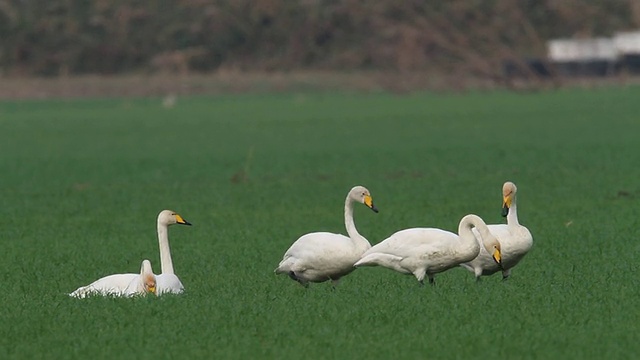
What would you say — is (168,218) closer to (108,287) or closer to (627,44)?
(108,287)

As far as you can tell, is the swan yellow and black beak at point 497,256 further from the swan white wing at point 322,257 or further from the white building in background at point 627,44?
the white building in background at point 627,44

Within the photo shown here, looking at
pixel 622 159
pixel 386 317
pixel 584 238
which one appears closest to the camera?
pixel 386 317

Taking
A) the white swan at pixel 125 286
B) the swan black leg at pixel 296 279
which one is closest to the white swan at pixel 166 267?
the white swan at pixel 125 286

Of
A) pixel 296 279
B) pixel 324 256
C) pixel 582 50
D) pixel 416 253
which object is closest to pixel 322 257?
pixel 324 256

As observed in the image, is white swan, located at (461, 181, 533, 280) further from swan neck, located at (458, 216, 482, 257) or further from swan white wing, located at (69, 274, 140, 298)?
swan white wing, located at (69, 274, 140, 298)

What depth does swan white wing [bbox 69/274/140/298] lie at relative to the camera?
10.9 metres

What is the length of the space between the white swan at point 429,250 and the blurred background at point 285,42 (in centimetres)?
4932

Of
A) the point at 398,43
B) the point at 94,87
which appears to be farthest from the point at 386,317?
the point at 94,87

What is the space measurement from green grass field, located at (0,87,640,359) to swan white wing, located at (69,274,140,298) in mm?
231

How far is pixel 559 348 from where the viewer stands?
856 centimetres

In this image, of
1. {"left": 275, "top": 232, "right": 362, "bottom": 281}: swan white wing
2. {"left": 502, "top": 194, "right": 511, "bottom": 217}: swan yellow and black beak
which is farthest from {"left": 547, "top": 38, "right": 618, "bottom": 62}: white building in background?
{"left": 275, "top": 232, "right": 362, "bottom": 281}: swan white wing

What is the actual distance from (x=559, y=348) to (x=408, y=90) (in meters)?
54.1

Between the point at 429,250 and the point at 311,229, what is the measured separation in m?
6.21

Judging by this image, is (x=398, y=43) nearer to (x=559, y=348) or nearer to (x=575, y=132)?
(x=575, y=132)
